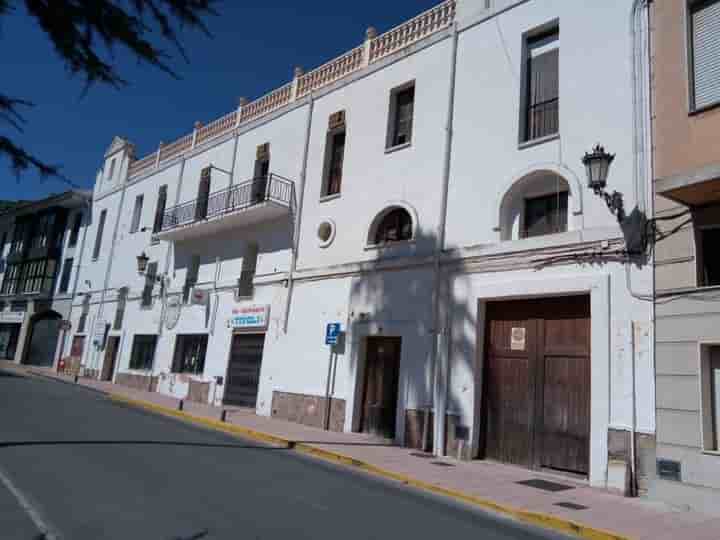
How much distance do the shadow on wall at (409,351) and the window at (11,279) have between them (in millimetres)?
33244

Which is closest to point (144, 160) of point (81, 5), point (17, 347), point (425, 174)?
point (17, 347)

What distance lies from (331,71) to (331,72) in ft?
0.13

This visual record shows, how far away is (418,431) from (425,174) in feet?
19.5

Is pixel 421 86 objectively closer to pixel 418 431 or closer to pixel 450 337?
pixel 450 337

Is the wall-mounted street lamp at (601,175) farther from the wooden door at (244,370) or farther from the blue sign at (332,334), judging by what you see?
the wooden door at (244,370)

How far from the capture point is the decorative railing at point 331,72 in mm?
14211

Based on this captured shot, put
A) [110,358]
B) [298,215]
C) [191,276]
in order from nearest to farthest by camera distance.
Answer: [298,215] < [191,276] < [110,358]

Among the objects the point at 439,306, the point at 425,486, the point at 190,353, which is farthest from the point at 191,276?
the point at 425,486

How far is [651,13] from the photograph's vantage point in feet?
31.4

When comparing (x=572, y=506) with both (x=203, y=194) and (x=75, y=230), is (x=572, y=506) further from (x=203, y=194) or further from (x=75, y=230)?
(x=75, y=230)

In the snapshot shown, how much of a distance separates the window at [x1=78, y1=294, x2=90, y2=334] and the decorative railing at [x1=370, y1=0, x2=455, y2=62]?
21.2 meters

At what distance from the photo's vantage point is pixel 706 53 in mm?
8562

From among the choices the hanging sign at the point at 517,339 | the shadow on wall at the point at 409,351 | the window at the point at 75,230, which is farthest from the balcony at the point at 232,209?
the window at the point at 75,230

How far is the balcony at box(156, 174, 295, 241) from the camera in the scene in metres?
17.2
